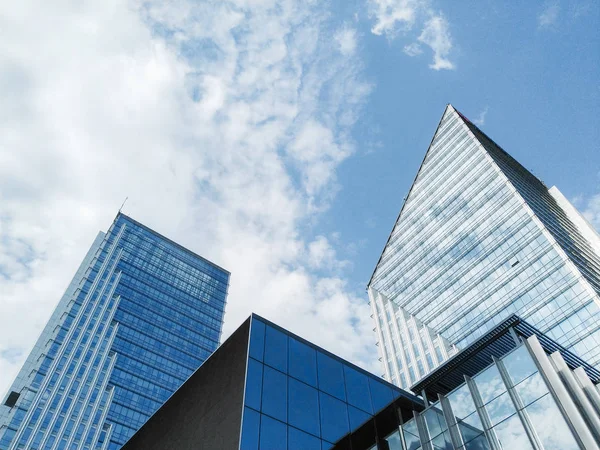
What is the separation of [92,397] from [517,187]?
94.6 m

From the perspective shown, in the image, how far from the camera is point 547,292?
72.9m

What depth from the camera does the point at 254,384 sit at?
72.3 feet

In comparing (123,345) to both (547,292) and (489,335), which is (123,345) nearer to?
(547,292)

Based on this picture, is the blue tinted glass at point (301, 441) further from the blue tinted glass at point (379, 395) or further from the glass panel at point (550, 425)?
the glass panel at point (550, 425)

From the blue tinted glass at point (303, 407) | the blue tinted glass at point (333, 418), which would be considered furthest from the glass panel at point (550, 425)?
the blue tinted glass at point (303, 407)

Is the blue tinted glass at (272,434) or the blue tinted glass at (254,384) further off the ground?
the blue tinted glass at (254,384)

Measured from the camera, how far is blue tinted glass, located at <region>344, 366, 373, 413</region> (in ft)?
84.7

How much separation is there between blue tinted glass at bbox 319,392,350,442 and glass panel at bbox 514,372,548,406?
329 inches

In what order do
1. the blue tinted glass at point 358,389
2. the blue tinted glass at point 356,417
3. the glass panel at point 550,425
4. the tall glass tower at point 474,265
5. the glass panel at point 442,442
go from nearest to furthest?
the glass panel at point 550,425, the glass panel at point 442,442, the blue tinted glass at point 356,417, the blue tinted glass at point 358,389, the tall glass tower at point 474,265

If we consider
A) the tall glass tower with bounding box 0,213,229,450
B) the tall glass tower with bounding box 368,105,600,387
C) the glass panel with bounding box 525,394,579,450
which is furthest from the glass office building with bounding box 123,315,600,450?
the tall glass tower with bounding box 0,213,229,450

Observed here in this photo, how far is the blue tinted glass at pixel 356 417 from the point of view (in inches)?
967

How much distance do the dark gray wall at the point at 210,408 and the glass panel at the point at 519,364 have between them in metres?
11.8

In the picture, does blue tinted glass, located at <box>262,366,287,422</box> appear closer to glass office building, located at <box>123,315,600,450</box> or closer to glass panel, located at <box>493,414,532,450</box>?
glass office building, located at <box>123,315,600,450</box>

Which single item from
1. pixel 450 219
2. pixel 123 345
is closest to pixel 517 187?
pixel 450 219
